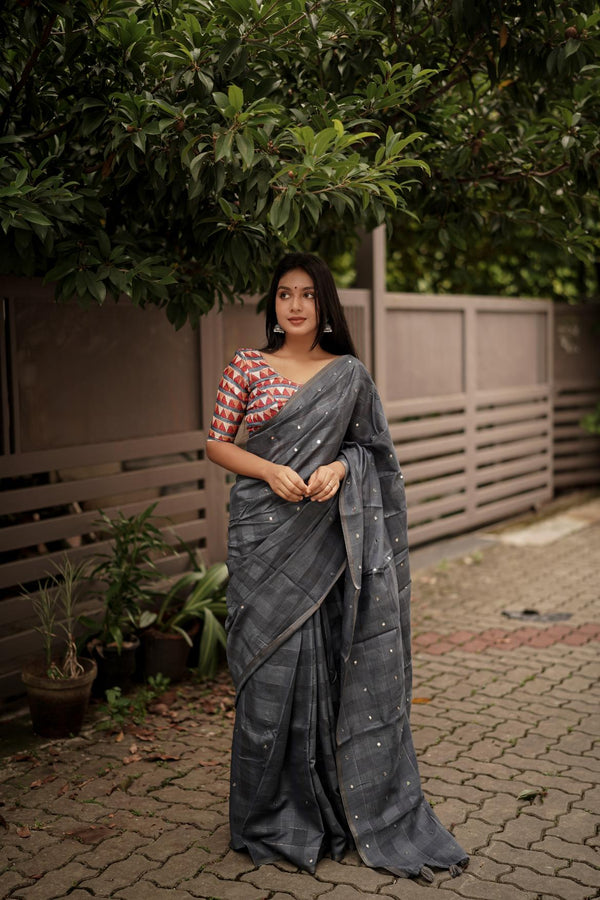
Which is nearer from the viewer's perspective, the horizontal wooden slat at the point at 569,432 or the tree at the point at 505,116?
the tree at the point at 505,116

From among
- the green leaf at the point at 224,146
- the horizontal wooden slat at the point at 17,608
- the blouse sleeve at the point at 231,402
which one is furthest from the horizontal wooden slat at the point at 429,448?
the green leaf at the point at 224,146

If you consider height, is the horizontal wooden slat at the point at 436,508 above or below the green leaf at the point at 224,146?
below

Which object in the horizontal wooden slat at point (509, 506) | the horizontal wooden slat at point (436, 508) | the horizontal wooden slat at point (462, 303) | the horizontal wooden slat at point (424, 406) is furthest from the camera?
the horizontal wooden slat at point (509, 506)

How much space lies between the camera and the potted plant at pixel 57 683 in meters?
4.38

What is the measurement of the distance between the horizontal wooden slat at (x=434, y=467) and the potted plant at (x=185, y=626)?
293 centimetres

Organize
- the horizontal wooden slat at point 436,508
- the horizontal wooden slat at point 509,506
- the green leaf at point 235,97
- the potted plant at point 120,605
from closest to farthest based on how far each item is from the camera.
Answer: the green leaf at point 235,97 → the potted plant at point 120,605 → the horizontal wooden slat at point 436,508 → the horizontal wooden slat at point 509,506

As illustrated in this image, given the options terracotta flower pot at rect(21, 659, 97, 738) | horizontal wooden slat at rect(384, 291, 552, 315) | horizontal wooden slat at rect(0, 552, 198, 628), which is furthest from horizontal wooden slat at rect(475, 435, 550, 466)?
terracotta flower pot at rect(21, 659, 97, 738)

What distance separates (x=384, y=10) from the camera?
3713mm

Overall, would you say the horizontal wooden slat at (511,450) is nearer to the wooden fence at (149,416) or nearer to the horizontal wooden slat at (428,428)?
the wooden fence at (149,416)

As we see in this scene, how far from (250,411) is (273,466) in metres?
0.26

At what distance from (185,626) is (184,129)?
2783 mm

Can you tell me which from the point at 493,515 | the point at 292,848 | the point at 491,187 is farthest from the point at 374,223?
the point at 493,515

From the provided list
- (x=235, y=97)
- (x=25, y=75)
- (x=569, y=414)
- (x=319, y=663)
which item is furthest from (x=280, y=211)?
(x=569, y=414)

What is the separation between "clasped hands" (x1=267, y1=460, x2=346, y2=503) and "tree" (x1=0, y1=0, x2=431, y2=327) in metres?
0.79
